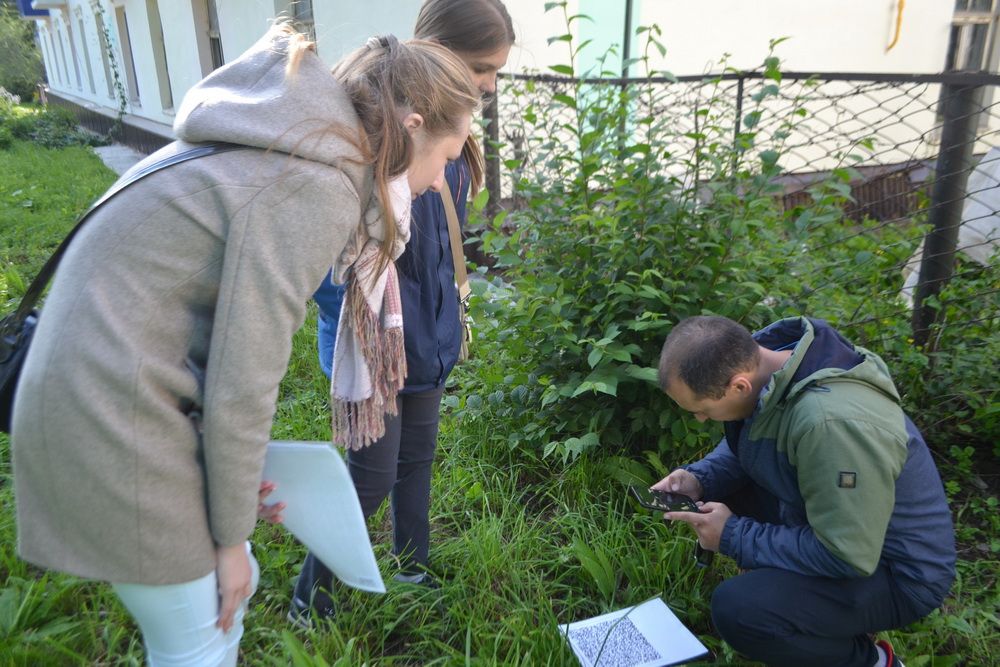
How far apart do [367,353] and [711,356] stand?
0.75 metres

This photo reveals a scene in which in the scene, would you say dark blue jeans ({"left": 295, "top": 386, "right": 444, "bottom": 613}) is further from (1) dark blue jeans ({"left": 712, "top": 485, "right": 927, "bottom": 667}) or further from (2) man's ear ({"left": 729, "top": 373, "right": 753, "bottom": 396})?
(1) dark blue jeans ({"left": 712, "top": 485, "right": 927, "bottom": 667})

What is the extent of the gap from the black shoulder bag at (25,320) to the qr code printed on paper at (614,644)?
135 cm

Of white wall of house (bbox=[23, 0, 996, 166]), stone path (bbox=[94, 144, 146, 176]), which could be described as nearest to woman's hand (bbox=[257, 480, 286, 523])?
white wall of house (bbox=[23, 0, 996, 166])

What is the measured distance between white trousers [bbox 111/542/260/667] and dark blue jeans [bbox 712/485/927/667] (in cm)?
113

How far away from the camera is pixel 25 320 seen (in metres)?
1.15

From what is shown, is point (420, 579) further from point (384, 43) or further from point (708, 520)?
point (384, 43)

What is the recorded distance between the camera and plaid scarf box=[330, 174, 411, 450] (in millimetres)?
1337

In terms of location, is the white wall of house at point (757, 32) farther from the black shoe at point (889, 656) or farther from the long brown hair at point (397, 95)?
the black shoe at point (889, 656)

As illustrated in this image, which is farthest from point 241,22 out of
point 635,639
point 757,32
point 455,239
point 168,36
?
point 635,639

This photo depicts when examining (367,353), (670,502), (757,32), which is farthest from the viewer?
(757,32)

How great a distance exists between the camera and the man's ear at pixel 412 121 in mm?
1181

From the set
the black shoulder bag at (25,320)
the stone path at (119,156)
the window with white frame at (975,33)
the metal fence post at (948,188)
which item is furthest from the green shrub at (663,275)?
the stone path at (119,156)

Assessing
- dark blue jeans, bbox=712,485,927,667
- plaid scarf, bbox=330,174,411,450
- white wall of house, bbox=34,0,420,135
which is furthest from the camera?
white wall of house, bbox=34,0,420,135

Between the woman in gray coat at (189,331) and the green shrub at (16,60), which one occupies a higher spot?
the green shrub at (16,60)
